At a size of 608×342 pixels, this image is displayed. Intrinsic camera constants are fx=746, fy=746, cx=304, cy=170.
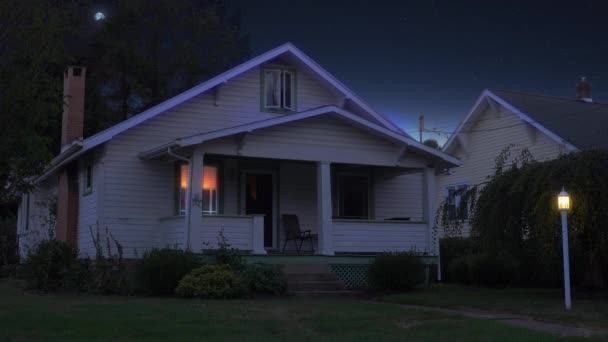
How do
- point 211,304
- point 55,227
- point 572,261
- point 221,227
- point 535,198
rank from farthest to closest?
1. point 55,227
2. point 221,227
3. point 572,261
4. point 535,198
5. point 211,304

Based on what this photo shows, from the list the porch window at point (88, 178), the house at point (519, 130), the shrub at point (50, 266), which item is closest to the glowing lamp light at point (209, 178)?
the porch window at point (88, 178)

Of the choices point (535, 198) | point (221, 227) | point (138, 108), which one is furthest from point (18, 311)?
point (138, 108)

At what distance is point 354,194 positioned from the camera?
22.4 meters

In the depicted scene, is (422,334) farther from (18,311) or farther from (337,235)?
(337,235)

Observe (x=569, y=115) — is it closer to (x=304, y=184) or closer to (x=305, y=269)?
(x=304, y=184)

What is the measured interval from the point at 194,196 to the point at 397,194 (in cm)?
763

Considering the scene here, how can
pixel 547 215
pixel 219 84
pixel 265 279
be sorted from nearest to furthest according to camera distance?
pixel 547 215
pixel 265 279
pixel 219 84

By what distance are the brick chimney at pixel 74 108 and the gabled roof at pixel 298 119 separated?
12.7ft

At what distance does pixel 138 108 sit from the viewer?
119 ft

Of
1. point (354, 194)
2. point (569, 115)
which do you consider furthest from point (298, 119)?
point (569, 115)

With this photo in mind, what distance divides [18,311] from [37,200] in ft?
47.7

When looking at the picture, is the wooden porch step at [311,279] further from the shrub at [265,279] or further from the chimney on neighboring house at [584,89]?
the chimney on neighboring house at [584,89]

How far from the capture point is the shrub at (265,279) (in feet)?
A: 52.9

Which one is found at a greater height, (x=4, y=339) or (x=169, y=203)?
(x=169, y=203)
